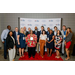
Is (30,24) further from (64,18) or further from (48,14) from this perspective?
(64,18)

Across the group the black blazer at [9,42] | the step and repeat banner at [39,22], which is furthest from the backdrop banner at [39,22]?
the black blazer at [9,42]

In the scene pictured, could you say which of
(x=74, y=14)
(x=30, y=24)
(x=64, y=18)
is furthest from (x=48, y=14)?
(x=74, y=14)

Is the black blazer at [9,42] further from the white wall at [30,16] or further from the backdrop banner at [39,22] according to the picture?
the white wall at [30,16]

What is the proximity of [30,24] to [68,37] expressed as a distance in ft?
8.17

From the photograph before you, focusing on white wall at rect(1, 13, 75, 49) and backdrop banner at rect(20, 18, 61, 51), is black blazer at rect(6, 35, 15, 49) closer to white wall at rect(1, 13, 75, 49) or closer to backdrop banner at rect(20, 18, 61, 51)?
backdrop banner at rect(20, 18, 61, 51)

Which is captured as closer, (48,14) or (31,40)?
(31,40)

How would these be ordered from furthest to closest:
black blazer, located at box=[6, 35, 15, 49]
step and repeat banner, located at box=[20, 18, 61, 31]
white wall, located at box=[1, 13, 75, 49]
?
white wall, located at box=[1, 13, 75, 49], step and repeat banner, located at box=[20, 18, 61, 31], black blazer, located at box=[6, 35, 15, 49]

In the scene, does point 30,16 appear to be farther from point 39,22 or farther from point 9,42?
point 9,42

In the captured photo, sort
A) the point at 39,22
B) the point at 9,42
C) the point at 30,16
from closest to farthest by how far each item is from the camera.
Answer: the point at 9,42, the point at 39,22, the point at 30,16

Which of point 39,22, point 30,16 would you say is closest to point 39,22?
point 39,22

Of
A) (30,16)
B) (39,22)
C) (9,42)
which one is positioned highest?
(30,16)

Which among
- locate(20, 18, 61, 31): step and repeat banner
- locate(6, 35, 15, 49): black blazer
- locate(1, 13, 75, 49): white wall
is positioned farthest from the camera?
locate(1, 13, 75, 49): white wall

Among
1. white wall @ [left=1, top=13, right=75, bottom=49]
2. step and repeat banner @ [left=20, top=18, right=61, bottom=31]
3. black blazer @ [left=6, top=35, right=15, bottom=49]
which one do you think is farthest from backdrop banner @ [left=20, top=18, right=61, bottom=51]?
black blazer @ [left=6, top=35, right=15, bottom=49]

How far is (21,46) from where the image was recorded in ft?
10.7
